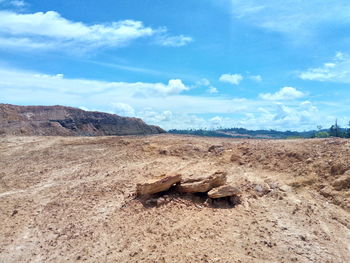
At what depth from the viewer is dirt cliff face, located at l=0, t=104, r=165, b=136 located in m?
45.7

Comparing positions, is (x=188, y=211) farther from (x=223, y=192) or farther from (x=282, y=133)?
(x=282, y=133)

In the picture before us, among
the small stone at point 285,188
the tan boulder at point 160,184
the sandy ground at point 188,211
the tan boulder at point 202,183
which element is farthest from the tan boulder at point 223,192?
the small stone at point 285,188

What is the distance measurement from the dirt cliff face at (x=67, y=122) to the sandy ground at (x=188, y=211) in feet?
101

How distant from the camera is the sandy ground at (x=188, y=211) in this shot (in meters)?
8.28

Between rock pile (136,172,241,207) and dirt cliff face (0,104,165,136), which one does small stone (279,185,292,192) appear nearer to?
rock pile (136,172,241,207)

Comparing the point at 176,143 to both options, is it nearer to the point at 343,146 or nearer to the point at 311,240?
the point at 343,146

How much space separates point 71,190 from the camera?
501 inches

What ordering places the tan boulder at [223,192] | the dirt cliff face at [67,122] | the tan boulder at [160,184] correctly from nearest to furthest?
the tan boulder at [223,192] < the tan boulder at [160,184] < the dirt cliff face at [67,122]

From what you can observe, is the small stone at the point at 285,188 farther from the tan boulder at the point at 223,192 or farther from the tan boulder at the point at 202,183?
the tan boulder at the point at 202,183

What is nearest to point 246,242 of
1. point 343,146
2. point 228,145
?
point 343,146

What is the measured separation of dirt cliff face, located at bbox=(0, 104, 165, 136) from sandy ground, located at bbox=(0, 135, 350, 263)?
1208 inches

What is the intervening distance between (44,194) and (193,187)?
19.9ft

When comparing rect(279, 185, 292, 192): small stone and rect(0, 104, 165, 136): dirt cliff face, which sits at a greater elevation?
rect(0, 104, 165, 136): dirt cliff face

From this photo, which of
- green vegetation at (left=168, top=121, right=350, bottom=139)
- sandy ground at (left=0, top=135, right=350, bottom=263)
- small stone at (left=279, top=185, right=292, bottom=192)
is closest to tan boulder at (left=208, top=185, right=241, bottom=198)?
sandy ground at (left=0, top=135, right=350, bottom=263)
